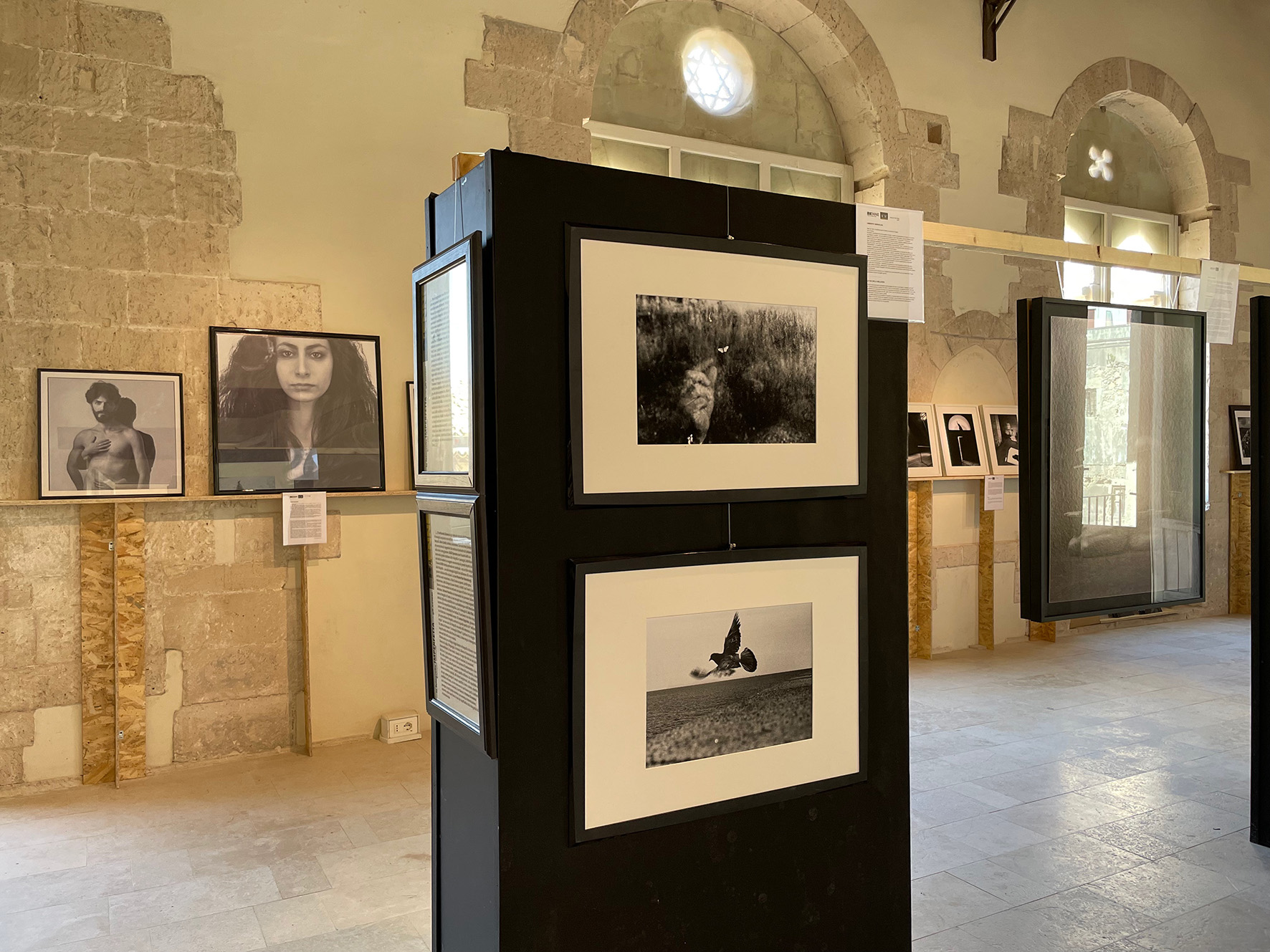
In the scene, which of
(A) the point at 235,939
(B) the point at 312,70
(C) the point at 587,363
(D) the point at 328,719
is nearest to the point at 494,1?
(B) the point at 312,70

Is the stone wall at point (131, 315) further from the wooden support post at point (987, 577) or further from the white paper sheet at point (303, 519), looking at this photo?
the wooden support post at point (987, 577)

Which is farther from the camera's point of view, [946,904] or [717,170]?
[717,170]

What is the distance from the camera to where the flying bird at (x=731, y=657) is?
200 centimetres

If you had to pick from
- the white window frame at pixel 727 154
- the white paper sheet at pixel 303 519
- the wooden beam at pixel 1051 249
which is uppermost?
the white window frame at pixel 727 154

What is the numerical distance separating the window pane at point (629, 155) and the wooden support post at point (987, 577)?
11.4 feet

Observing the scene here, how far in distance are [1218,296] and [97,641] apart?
4.82 m

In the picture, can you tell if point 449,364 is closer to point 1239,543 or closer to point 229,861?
point 229,861

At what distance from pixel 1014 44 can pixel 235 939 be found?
307 inches

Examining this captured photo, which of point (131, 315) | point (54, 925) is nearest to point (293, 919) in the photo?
point (54, 925)

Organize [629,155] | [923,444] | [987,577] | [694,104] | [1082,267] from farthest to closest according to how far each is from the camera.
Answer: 1. [1082,267]
2. [987,577]
3. [923,444]
4. [694,104]
5. [629,155]

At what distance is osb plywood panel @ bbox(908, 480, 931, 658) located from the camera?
23.0 feet

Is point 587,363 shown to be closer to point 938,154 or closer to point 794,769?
point 794,769

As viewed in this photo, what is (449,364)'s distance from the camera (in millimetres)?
1936

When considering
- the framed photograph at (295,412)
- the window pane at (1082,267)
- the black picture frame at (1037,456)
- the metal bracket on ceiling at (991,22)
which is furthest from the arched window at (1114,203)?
the framed photograph at (295,412)
